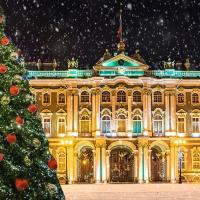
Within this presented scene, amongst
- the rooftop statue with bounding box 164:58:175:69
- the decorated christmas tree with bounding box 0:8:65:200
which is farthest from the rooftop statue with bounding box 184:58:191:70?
the decorated christmas tree with bounding box 0:8:65:200

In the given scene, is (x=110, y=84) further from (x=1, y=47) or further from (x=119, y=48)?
(x=1, y=47)

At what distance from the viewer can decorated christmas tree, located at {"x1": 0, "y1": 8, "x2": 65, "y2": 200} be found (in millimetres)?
11115

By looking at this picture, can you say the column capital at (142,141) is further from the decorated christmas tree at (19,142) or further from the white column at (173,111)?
the decorated christmas tree at (19,142)

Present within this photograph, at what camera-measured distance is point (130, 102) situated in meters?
54.3

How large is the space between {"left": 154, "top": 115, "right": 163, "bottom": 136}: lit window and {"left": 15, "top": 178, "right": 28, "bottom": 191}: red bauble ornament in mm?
43326

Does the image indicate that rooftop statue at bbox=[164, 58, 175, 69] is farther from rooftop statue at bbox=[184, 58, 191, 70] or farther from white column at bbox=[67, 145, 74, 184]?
white column at bbox=[67, 145, 74, 184]

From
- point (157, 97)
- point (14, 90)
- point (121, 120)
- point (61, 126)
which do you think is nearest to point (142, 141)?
point (121, 120)

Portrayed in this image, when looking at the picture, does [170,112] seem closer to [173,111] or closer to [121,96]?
[173,111]

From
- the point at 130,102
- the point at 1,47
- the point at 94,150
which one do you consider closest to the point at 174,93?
the point at 130,102

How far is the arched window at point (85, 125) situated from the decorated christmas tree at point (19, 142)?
42.6 meters

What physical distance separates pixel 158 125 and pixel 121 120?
3.21 metres

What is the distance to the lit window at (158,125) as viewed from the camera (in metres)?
54.2

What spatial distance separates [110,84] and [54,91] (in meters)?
4.92

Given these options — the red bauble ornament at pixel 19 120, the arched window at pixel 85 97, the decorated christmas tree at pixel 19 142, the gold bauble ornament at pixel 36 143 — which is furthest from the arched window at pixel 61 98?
the red bauble ornament at pixel 19 120
